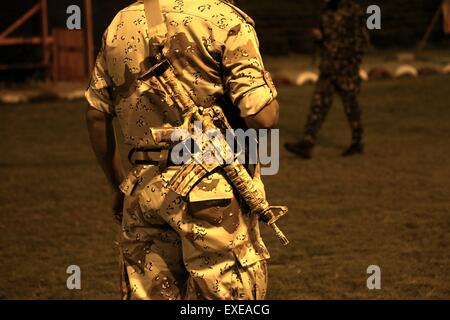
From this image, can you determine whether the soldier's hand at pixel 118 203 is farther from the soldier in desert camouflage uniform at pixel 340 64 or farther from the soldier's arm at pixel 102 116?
the soldier in desert camouflage uniform at pixel 340 64

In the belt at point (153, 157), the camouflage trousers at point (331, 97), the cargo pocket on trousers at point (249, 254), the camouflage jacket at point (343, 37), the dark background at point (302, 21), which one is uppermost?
the belt at point (153, 157)

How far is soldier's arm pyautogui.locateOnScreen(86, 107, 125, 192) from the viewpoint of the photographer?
366 cm

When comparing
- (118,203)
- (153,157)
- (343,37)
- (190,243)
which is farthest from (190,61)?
(343,37)

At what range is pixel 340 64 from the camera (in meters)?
10.3

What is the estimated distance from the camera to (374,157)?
10492 millimetres

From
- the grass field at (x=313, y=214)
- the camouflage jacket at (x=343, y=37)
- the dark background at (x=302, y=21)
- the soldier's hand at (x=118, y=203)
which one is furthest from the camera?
the dark background at (x=302, y=21)

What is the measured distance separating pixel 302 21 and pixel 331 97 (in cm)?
1342

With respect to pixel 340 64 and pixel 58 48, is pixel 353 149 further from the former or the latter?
pixel 58 48

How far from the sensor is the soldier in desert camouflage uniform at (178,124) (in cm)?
334

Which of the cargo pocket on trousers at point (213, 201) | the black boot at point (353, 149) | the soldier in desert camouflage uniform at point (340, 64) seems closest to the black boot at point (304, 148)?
the soldier in desert camouflage uniform at point (340, 64)

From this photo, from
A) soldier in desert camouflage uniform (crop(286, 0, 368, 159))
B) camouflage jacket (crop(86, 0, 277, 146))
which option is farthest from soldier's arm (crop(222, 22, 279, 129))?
soldier in desert camouflage uniform (crop(286, 0, 368, 159))

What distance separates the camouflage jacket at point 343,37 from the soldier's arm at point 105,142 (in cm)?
667

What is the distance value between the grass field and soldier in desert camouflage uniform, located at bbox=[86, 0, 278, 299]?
2.40m

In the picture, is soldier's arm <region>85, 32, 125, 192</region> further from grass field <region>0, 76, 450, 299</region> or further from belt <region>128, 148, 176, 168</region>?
grass field <region>0, 76, 450, 299</region>
